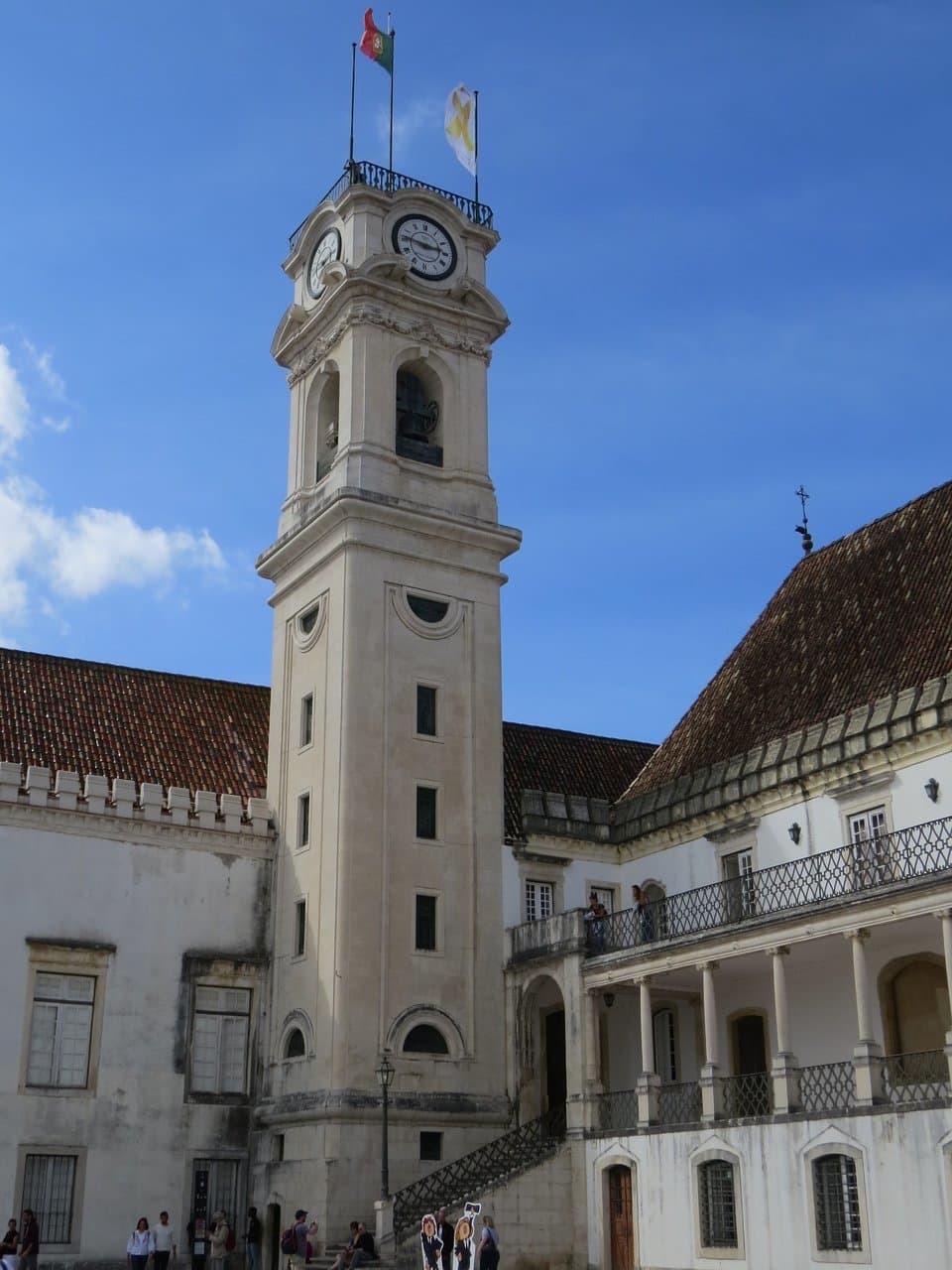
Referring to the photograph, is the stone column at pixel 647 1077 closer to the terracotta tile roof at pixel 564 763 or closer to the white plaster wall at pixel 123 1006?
the terracotta tile roof at pixel 564 763

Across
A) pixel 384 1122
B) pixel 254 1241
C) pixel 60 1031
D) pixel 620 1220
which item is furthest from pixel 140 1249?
pixel 620 1220

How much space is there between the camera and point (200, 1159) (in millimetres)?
29609

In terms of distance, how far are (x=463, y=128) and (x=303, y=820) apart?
18.4 meters

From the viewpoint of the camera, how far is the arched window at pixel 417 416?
114 feet

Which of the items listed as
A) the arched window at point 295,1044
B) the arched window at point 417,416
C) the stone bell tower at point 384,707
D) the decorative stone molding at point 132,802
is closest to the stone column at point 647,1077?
the stone bell tower at point 384,707

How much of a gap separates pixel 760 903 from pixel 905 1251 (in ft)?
22.1

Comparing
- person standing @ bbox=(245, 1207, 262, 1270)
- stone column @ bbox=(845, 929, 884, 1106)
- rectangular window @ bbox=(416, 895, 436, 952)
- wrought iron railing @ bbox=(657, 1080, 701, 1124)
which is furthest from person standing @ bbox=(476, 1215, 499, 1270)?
rectangular window @ bbox=(416, 895, 436, 952)

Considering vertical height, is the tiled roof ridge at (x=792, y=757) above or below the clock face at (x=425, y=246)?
below

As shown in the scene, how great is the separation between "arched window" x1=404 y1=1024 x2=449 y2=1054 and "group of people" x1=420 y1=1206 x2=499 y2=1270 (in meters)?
5.84

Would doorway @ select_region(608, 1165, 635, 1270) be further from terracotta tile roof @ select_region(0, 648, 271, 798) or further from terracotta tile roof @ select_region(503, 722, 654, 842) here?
terracotta tile roof @ select_region(0, 648, 271, 798)

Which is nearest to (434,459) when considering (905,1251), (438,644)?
(438,644)

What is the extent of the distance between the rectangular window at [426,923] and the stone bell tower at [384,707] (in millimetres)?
31

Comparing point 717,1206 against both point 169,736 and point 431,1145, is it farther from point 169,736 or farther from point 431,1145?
point 169,736

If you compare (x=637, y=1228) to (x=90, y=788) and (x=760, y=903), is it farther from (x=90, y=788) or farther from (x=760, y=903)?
(x=90, y=788)
